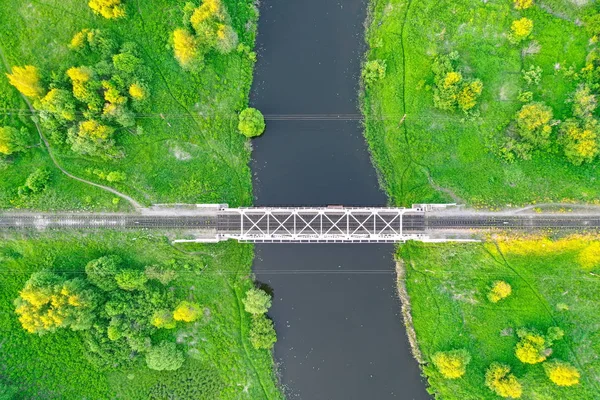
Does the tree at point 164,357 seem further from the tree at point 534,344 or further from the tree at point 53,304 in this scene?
the tree at point 534,344

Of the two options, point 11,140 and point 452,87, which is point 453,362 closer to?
point 452,87

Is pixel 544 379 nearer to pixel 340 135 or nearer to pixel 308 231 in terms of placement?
pixel 308 231

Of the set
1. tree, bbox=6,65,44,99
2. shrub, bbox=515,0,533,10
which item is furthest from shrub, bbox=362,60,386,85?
tree, bbox=6,65,44,99

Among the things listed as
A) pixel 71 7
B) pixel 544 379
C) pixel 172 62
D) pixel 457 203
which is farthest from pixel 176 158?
pixel 544 379

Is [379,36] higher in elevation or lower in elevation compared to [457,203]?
higher

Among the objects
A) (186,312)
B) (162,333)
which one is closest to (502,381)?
(186,312)

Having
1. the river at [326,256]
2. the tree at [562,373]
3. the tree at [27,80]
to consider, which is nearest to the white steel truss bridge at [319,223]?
the river at [326,256]
